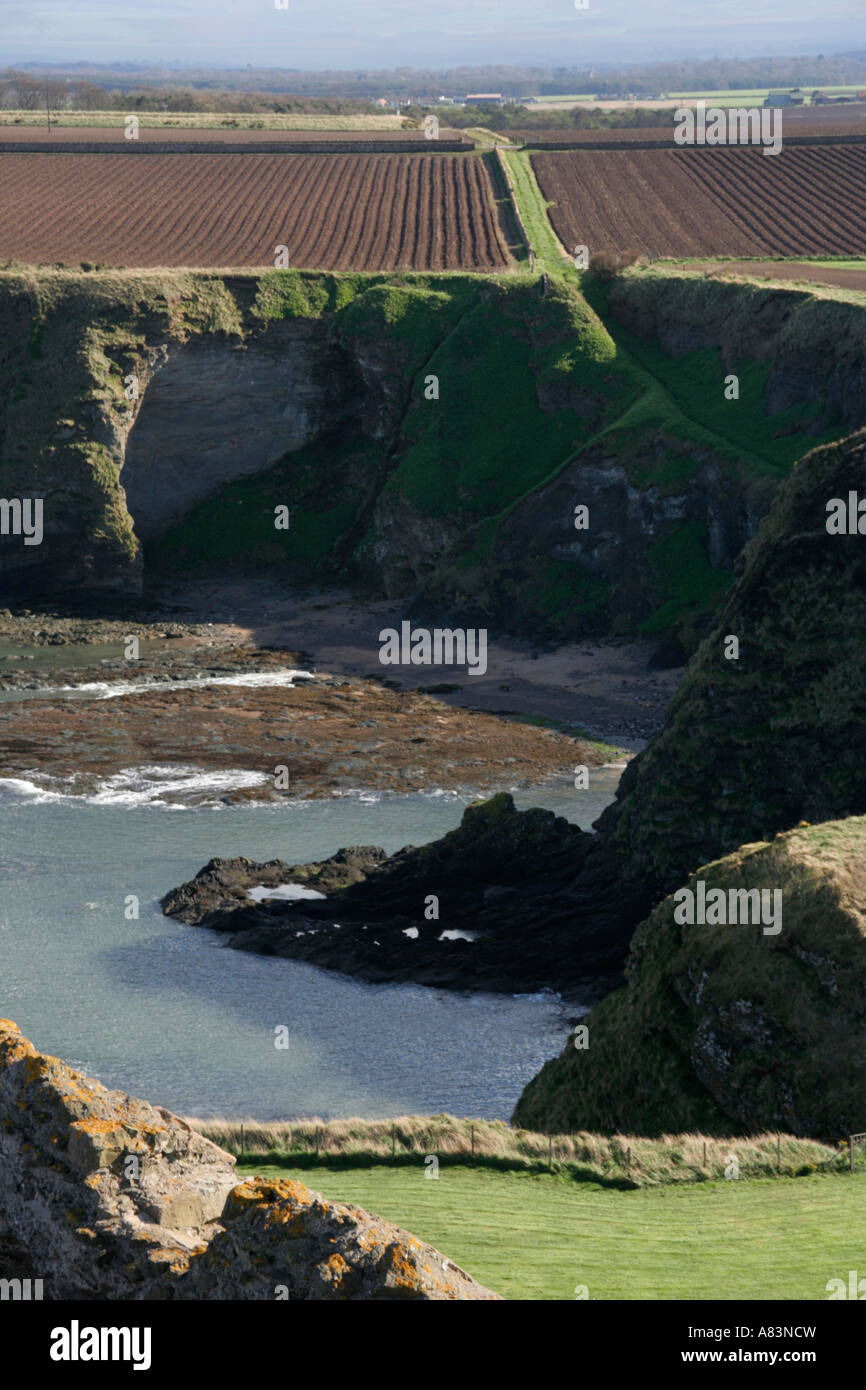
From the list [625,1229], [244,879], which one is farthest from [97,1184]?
[244,879]

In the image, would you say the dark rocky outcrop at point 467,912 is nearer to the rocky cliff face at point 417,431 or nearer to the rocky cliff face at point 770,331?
the rocky cliff face at point 417,431

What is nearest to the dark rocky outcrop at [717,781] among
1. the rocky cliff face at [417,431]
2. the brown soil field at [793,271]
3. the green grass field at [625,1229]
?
the green grass field at [625,1229]

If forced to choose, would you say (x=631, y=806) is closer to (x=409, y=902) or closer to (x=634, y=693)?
(x=409, y=902)

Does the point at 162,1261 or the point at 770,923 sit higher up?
the point at 162,1261

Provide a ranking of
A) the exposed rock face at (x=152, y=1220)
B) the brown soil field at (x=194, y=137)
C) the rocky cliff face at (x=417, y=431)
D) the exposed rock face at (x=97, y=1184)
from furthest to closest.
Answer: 1. the brown soil field at (x=194, y=137)
2. the rocky cliff face at (x=417, y=431)
3. the exposed rock face at (x=97, y=1184)
4. the exposed rock face at (x=152, y=1220)

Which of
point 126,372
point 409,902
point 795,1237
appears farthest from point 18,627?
point 795,1237

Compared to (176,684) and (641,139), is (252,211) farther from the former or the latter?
(176,684)
